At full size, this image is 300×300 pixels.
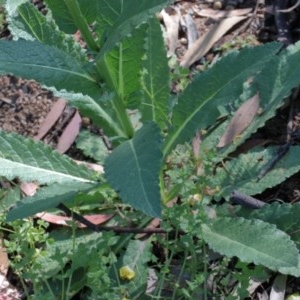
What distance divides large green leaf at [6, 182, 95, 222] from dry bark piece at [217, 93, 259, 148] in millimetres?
555

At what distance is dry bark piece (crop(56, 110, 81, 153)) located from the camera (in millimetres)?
2691

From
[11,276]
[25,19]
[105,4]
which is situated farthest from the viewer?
[11,276]

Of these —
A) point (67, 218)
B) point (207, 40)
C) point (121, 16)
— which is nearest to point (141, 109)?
point (67, 218)

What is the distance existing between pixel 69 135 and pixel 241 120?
67 centimetres

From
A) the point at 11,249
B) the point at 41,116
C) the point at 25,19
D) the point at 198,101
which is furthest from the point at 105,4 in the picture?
the point at 41,116

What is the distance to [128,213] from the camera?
2389 millimetres

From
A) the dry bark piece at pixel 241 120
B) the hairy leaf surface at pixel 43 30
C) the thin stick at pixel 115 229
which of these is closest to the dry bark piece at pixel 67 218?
the thin stick at pixel 115 229

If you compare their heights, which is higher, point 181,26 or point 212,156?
point 181,26

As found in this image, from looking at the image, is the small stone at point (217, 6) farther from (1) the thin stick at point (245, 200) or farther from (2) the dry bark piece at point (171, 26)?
(1) the thin stick at point (245, 200)

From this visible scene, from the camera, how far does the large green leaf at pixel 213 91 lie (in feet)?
6.66

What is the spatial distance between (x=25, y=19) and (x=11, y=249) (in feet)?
2.17


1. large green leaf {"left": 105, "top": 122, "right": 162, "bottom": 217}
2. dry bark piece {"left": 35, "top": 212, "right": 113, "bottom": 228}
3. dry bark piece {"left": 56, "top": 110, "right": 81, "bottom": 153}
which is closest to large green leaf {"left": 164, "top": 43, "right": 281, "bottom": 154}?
large green leaf {"left": 105, "top": 122, "right": 162, "bottom": 217}

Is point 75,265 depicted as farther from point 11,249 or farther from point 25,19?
point 25,19

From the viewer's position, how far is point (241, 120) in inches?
98.0
